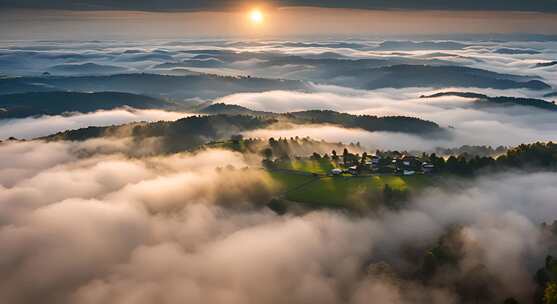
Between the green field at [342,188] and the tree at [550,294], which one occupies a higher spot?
the tree at [550,294]

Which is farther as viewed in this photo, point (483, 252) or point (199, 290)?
point (483, 252)

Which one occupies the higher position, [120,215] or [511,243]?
[511,243]

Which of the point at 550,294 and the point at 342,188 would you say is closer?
the point at 550,294

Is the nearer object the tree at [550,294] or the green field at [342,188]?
the tree at [550,294]

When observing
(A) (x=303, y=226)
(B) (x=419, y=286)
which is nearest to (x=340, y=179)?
(A) (x=303, y=226)

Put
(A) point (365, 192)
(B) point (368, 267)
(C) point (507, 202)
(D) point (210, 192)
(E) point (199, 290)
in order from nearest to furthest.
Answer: (E) point (199, 290), (B) point (368, 267), (C) point (507, 202), (A) point (365, 192), (D) point (210, 192)

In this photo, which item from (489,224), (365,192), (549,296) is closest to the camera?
(549,296)

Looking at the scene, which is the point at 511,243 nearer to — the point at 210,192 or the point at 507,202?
the point at 507,202

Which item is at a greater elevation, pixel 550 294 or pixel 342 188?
pixel 550 294
